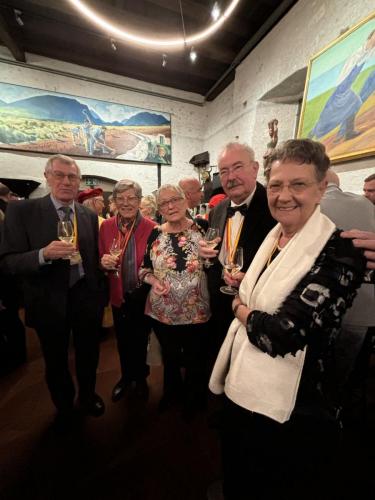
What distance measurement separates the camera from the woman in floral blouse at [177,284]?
1812mm

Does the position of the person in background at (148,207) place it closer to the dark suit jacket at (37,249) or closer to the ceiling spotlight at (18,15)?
the dark suit jacket at (37,249)

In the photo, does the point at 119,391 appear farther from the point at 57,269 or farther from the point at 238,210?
the point at 238,210

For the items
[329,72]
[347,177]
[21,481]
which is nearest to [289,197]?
[21,481]

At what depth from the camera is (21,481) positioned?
5.18 feet

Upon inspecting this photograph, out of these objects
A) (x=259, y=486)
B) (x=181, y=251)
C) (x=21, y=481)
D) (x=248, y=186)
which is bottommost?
(x=21, y=481)

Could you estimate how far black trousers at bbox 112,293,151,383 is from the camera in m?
2.21

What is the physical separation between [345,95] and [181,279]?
3.51 meters

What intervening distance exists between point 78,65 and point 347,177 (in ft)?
26.6

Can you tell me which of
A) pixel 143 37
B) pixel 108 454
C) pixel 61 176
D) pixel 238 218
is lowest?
pixel 108 454

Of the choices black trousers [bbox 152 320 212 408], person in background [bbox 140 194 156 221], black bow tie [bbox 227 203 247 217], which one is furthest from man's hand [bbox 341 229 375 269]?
person in background [bbox 140 194 156 221]

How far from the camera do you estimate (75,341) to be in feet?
6.50

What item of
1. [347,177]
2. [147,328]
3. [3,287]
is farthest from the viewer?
[347,177]

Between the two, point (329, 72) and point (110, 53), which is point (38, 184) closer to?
point (110, 53)

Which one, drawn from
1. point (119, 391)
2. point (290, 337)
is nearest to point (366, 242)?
point (290, 337)
